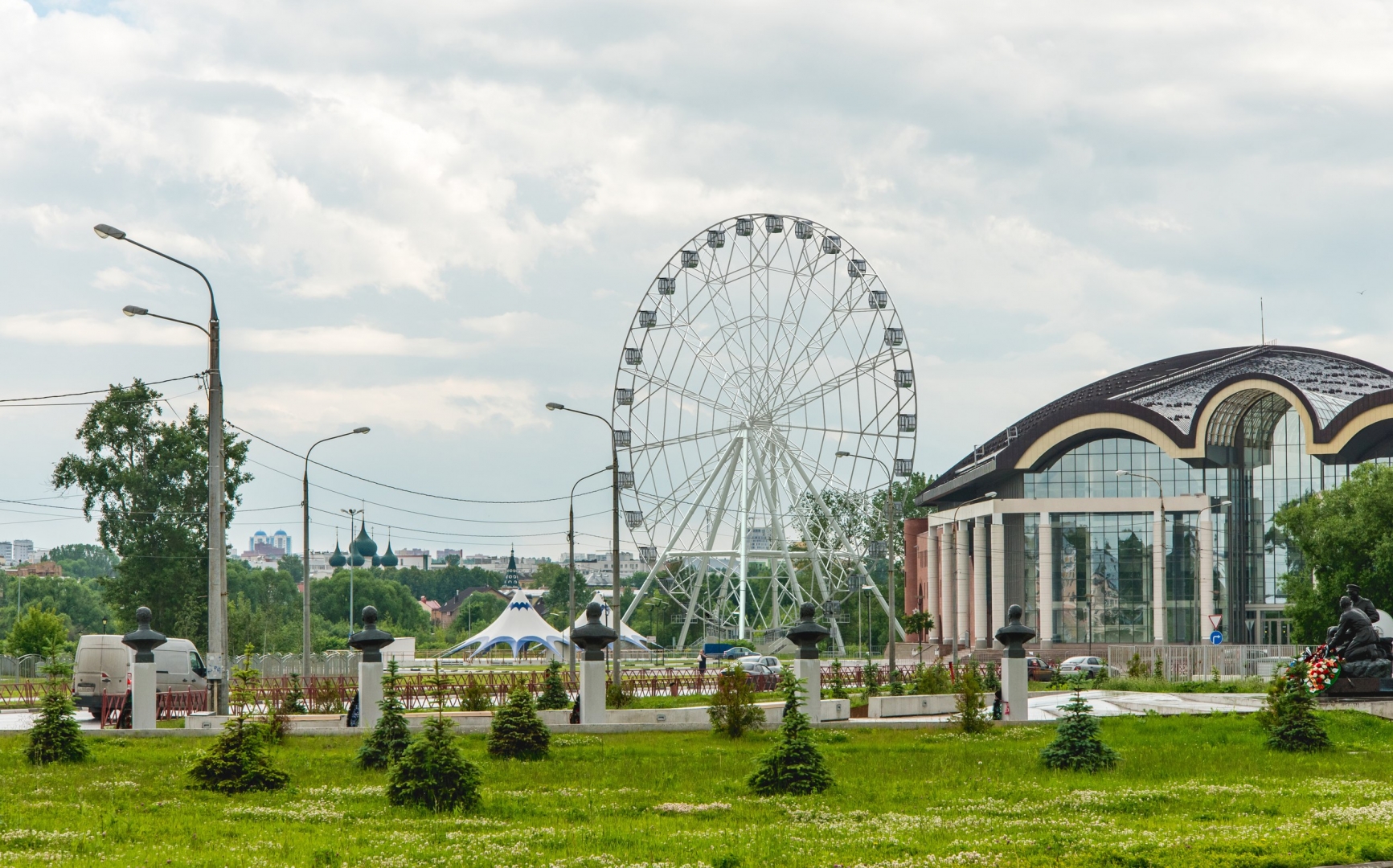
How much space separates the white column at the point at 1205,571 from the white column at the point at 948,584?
713 inches

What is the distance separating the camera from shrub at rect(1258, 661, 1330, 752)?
82.1 ft

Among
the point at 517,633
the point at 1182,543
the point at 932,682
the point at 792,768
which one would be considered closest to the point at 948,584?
the point at 1182,543

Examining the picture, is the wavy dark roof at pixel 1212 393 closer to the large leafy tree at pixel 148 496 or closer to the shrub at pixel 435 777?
the large leafy tree at pixel 148 496

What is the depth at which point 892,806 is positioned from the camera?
1759 cm

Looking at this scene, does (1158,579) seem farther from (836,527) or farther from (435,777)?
(435,777)

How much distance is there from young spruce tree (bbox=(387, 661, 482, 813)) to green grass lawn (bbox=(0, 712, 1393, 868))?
30 centimetres

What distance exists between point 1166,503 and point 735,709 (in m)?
59.2

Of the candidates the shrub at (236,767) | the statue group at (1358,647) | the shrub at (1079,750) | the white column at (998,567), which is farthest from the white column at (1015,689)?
the white column at (998,567)

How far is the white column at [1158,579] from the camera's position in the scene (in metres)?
80.6

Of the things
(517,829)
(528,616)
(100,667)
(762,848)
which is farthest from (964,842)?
(528,616)

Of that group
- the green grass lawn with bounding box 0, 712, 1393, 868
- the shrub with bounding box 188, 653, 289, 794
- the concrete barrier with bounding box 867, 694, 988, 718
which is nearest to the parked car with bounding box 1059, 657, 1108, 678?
the concrete barrier with bounding box 867, 694, 988, 718

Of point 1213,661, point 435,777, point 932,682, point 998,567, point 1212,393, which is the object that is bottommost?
point 1213,661

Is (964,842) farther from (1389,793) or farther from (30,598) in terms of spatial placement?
(30,598)

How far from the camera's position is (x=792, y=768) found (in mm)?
19094
